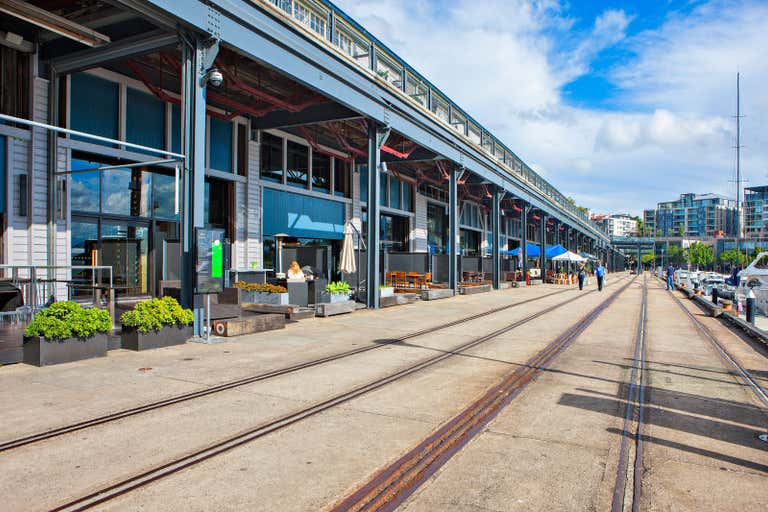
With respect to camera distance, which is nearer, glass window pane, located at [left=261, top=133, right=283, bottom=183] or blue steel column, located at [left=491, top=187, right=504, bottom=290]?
glass window pane, located at [left=261, top=133, right=283, bottom=183]

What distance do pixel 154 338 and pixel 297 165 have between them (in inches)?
538

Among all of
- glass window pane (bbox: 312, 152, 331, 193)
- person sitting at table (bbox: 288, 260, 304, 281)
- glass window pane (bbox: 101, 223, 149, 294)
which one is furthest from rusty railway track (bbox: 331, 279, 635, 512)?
glass window pane (bbox: 312, 152, 331, 193)

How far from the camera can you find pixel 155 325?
9.24m

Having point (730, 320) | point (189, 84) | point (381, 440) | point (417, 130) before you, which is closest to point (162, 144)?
point (189, 84)

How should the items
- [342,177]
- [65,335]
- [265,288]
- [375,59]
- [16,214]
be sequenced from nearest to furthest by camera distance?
[65,335]
[16,214]
[265,288]
[375,59]
[342,177]

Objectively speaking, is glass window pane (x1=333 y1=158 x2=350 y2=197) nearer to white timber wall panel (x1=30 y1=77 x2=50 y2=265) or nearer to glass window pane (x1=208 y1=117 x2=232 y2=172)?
glass window pane (x1=208 y1=117 x2=232 y2=172)

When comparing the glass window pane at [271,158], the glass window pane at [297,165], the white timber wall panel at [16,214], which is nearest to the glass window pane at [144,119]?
the white timber wall panel at [16,214]

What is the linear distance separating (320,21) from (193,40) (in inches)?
200

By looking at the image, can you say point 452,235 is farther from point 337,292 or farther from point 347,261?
point 337,292

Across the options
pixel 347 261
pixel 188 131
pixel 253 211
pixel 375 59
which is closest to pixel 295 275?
pixel 347 261

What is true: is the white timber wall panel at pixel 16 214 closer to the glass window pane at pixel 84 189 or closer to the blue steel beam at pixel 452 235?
the glass window pane at pixel 84 189

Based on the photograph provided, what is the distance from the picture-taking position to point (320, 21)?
14.7m

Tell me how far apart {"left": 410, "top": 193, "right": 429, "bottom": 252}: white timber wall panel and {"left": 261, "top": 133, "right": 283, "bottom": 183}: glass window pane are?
491 inches

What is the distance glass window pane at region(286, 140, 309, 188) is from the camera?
21453 millimetres
